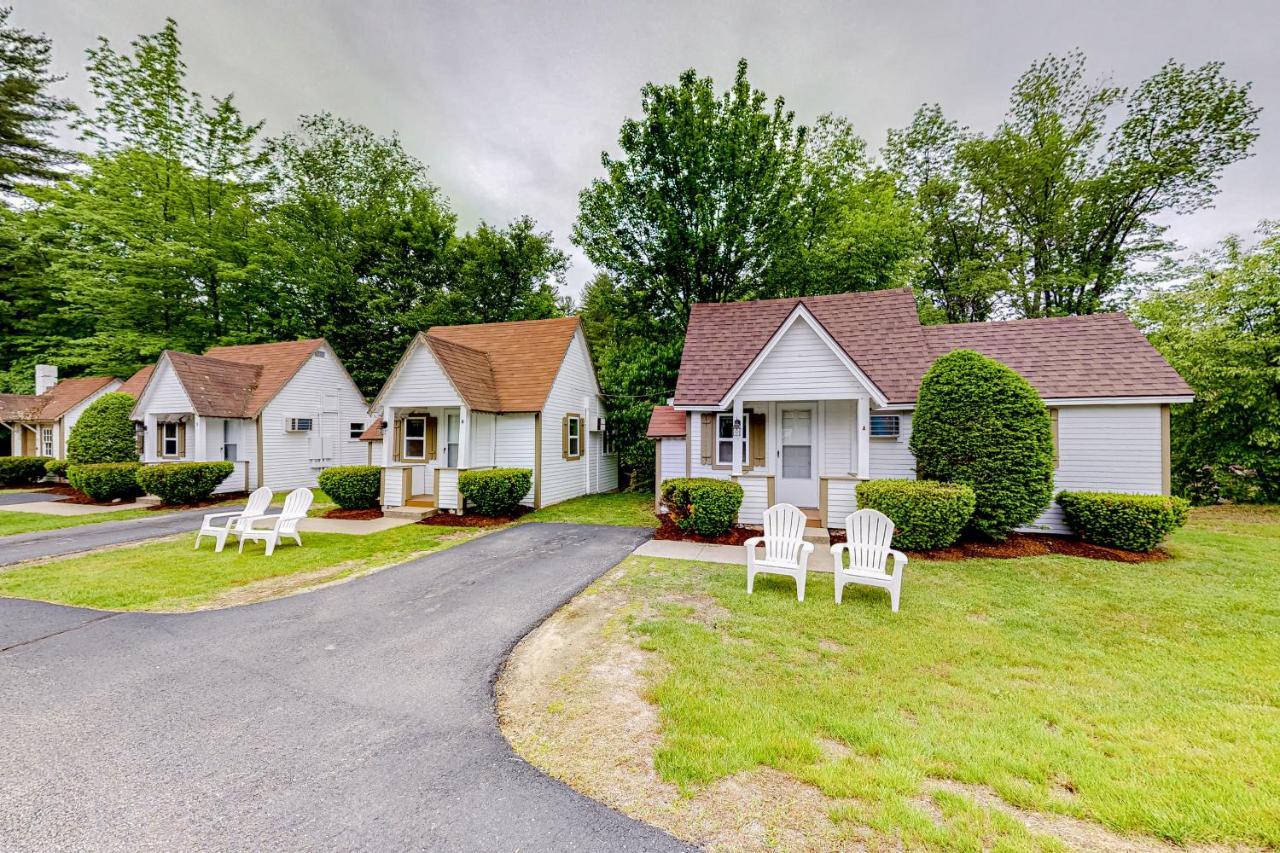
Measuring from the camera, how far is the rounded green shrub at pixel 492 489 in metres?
12.2

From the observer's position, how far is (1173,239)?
63.3 ft

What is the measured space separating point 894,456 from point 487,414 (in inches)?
445

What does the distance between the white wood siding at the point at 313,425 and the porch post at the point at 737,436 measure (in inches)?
693

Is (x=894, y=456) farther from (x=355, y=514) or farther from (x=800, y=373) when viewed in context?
(x=355, y=514)

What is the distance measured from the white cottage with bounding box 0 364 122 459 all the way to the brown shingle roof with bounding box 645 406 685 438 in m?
24.7

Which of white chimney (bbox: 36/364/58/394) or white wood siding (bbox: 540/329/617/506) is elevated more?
white chimney (bbox: 36/364/58/394)

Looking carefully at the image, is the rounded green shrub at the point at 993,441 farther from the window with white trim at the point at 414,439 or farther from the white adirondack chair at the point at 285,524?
the window with white trim at the point at 414,439

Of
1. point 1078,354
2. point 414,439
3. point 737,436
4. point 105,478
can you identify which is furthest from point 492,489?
point 1078,354

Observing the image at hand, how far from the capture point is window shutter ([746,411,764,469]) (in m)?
11.9

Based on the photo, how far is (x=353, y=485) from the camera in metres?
13.2

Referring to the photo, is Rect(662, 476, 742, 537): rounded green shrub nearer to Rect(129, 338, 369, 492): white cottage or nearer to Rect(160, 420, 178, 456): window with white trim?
Rect(129, 338, 369, 492): white cottage

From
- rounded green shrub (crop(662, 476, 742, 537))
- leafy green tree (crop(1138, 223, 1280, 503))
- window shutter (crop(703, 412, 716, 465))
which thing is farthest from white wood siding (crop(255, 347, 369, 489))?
leafy green tree (crop(1138, 223, 1280, 503))

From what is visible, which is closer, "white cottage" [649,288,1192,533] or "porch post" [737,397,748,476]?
"white cottage" [649,288,1192,533]

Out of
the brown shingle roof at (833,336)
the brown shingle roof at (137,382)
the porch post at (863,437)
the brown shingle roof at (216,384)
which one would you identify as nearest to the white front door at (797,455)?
the porch post at (863,437)
